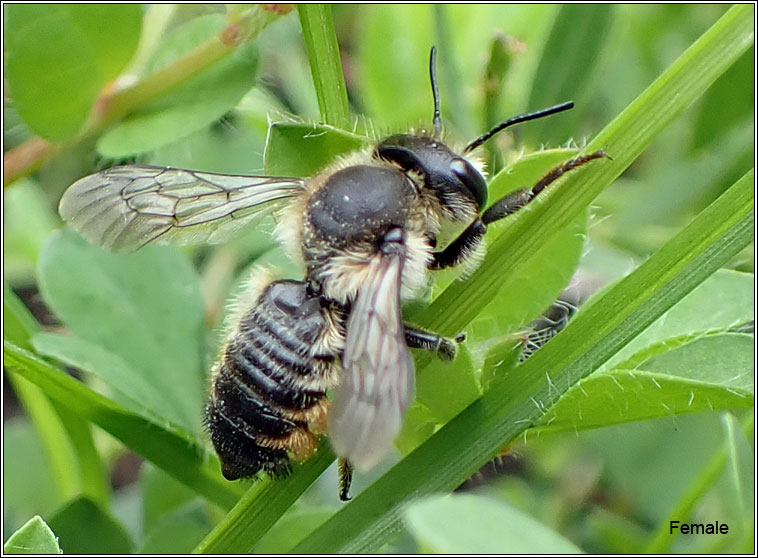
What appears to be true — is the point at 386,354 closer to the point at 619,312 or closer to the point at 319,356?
the point at 319,356

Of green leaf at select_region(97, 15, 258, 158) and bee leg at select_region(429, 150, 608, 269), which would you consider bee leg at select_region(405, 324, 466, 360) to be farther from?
green leaf at select_region(97, 15, 258, 158)

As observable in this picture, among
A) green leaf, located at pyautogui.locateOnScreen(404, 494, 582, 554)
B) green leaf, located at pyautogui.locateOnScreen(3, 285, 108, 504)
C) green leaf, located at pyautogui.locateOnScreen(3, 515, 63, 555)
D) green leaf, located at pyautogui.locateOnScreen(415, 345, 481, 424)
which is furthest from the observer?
green leaf, located at pyautogui.locateOnScreen(3, 285, 108, 504)

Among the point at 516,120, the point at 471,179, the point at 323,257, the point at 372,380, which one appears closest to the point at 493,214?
the point at 471,179

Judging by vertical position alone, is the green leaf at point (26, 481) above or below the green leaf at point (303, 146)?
below

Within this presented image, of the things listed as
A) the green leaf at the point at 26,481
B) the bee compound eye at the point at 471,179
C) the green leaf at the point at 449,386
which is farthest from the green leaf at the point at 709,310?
the green leaf at the point at 26,481

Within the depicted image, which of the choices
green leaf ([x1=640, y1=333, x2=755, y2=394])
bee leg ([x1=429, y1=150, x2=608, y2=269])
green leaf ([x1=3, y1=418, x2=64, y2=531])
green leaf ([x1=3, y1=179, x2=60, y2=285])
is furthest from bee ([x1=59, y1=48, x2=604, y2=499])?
green leaf ([x1=3, y1=418, x2=64, y2=531])

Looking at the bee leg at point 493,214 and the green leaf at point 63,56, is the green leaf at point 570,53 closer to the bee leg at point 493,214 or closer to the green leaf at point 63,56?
the bee leg at point 493,214

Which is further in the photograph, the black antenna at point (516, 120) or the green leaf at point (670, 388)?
the black antenna at point (516, 120)
